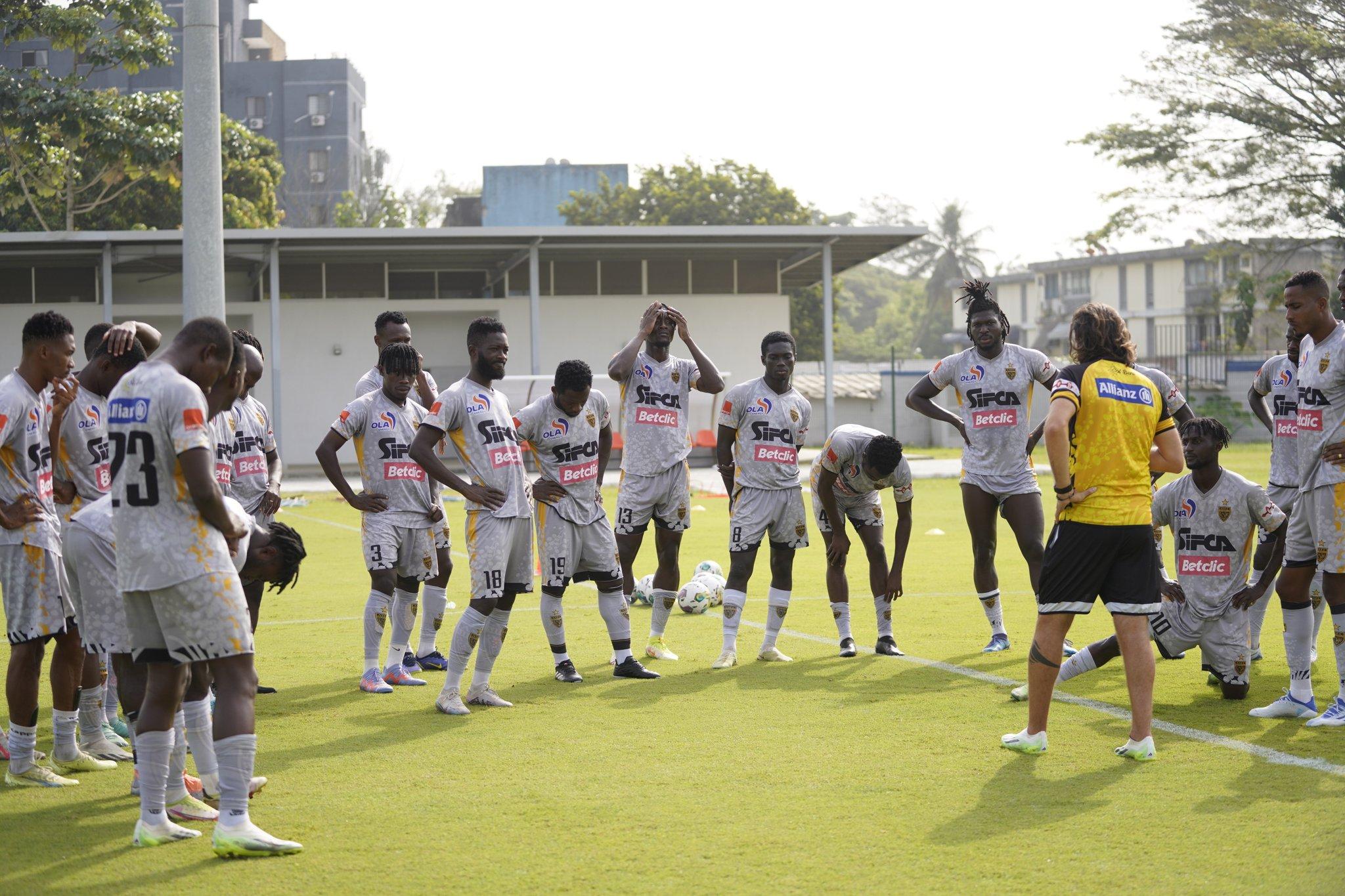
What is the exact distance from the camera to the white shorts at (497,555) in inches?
301

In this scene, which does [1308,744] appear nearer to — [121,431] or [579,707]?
[579,707]

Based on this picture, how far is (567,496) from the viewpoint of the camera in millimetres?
8328

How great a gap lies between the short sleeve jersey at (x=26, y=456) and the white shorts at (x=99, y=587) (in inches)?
21.2

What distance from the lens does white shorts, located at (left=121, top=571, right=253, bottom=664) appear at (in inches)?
196

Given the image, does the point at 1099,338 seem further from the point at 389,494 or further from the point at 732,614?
the point at 389,494

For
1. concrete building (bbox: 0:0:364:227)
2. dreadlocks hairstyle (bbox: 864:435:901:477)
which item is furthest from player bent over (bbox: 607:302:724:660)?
concrete building (bbox: 0:0:364:227)

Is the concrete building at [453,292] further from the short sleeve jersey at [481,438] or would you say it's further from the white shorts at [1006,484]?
the short sleeve jersey at [481,438]

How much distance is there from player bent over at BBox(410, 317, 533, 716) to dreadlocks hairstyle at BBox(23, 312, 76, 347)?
2.05m

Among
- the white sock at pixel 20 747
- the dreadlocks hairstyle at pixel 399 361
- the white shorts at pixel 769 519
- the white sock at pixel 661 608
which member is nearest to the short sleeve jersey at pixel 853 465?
the white shorts at pixel 769 519

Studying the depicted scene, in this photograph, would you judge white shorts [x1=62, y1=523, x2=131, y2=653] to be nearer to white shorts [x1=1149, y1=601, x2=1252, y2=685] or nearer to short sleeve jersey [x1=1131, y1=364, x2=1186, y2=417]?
white shorts [x1=1149, y1=601, x2=1252, y2=685]

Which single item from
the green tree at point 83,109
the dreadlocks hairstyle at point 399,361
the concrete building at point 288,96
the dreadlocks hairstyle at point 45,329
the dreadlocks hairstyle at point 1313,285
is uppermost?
the concrete building at point 288,96

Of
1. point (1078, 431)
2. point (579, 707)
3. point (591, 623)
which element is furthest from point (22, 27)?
point (1078, 431)

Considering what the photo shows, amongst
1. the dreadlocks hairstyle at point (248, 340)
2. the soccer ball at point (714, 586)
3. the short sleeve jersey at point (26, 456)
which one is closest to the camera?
the short sleeve jersey at point (26, 456)

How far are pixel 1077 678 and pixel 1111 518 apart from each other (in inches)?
99.7
